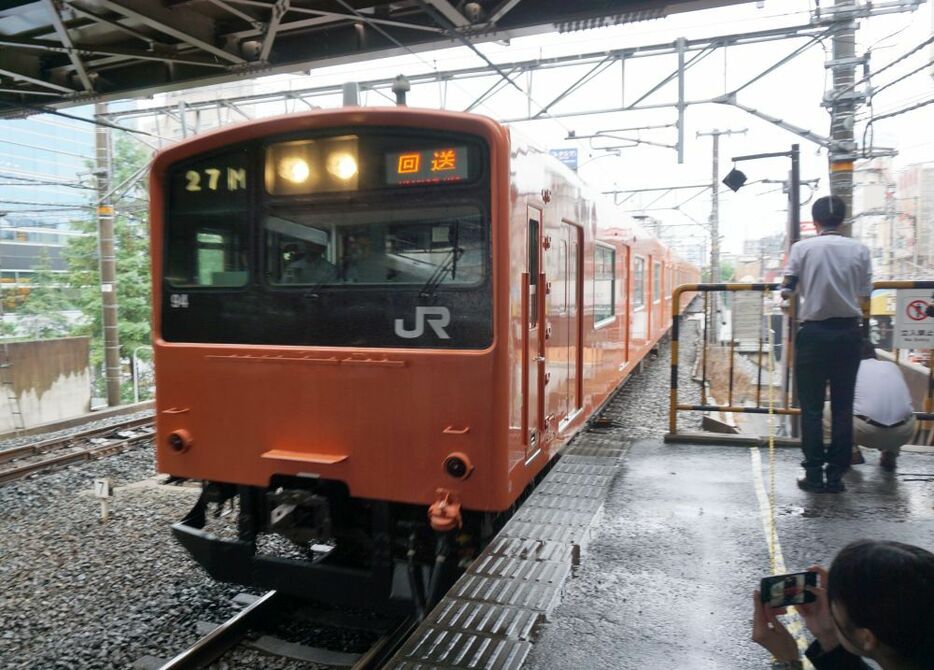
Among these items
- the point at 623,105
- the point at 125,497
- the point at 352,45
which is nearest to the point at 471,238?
the point at 352,45

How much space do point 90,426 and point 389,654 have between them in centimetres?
968

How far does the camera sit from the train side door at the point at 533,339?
386cm

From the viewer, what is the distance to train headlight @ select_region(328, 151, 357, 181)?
3785mm

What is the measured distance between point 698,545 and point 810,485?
51.8 inches

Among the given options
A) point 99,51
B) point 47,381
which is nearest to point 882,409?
point 99,51

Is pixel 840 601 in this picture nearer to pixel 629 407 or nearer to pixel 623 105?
pixel 629 407

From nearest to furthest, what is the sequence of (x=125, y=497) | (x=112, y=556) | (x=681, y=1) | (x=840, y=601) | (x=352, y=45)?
1. (x=840, y=601)
2. (x=112, y=556)
3. (x=681, y=1)
4. (x=125, y=497)
5. (x=352, y=45)

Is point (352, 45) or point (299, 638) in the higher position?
point (352, 45)

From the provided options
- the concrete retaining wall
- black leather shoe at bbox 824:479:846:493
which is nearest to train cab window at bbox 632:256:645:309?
black leather shoe at bbox 824:479:846:493

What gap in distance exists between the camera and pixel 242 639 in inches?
160

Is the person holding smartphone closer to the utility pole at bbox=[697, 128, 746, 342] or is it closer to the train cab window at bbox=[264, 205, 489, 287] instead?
the train cab window at bbox=[264, 205, 489, 287]

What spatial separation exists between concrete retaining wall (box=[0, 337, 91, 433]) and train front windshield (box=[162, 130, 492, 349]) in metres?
10.3

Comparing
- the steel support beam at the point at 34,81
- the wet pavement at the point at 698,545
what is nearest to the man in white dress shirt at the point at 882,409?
the wet pavement at the point at 698,545

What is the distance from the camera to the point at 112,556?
222 inches
